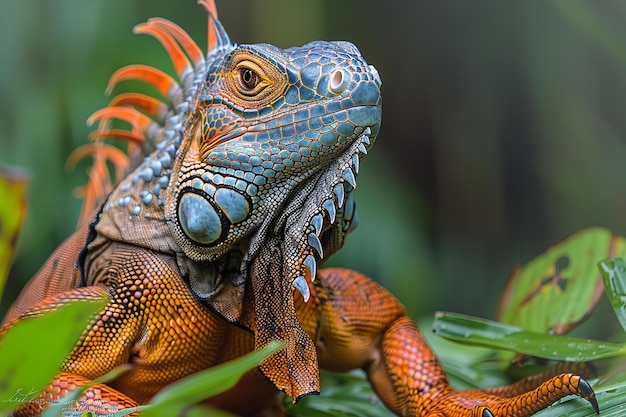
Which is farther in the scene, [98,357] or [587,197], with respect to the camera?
[587,197]

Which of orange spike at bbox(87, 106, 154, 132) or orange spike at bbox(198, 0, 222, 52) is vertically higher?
orange spike at bbox(198, 0, 222, 52)

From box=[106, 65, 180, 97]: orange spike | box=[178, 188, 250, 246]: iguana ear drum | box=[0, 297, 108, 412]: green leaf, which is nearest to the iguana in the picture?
box=[178, 188, 250, 246]: iguana ear drum

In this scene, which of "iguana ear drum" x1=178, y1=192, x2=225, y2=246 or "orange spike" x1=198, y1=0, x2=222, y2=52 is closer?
"iguana ear drum" x1=178, y1=192, x2=225, y2=246

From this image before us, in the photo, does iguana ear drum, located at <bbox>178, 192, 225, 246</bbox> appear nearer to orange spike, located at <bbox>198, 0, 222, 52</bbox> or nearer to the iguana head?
the iguana head

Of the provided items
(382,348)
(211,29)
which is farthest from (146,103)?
(382,348)

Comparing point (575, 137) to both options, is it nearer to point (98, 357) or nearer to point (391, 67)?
point (391, 67)

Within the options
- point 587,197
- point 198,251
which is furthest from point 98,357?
point 587,197
